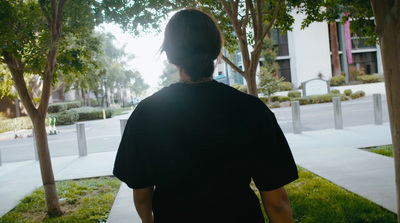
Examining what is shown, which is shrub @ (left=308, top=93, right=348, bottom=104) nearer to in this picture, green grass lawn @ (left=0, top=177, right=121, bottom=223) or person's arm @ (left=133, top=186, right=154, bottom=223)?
green grass lawn @ (left=0, top=177, right=121, bottom=223)

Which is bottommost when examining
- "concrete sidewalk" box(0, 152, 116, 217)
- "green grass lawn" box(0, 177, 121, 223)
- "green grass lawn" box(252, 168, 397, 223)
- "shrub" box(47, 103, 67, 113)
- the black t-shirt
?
"green grass lawn" box(252, 168, 397, 223)

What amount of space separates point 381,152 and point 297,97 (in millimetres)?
19353

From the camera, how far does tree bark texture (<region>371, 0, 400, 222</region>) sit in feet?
10.4

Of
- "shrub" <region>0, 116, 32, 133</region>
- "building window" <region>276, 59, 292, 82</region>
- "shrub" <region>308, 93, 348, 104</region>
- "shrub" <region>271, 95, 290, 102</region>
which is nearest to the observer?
"shrub" <region>0, 116, 32, 133</region>

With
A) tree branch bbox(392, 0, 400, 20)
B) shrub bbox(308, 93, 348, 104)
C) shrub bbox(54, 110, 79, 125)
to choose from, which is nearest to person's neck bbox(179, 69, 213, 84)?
tree branch bbox(392, 0, 400, 20)

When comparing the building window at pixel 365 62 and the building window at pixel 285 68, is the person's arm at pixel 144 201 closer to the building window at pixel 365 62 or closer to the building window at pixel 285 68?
the building window at pixel 285 68

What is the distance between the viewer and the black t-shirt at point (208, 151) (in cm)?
130

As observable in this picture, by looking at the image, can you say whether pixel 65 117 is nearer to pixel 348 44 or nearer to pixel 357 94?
pixel 357 94

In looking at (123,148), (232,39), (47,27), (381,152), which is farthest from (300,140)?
(123,148)

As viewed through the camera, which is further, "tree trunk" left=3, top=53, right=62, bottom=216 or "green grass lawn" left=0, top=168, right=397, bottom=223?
"tree trunk" left=3, top=53, right=62, bottom=216

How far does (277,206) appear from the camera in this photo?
1.39 metres

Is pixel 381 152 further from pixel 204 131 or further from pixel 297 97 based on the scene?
pixel 297 97

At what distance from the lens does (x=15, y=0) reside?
5.35 metres

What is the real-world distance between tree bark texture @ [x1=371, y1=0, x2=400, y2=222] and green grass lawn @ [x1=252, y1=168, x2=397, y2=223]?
981 mm
